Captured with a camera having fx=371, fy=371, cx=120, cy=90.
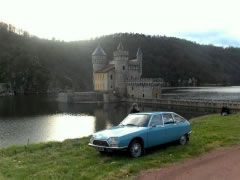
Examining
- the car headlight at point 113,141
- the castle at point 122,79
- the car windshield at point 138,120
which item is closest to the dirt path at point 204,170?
the car headlight at point 113,141

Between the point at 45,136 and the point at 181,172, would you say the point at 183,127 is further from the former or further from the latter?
the point at 45,136

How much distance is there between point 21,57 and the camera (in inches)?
7096

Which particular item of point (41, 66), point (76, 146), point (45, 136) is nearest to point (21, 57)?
point (41, 66)

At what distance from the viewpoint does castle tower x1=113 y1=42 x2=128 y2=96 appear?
108125 mm

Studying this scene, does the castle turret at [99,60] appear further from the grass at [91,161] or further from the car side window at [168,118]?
the car side window at [168,118]

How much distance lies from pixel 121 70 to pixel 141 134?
9755 cm

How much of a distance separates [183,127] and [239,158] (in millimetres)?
2896

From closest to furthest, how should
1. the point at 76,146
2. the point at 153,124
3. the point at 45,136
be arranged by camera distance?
1. the point at 153,124
2. the point at 76,146
3. the point at 45,136

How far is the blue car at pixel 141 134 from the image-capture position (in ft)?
38.0

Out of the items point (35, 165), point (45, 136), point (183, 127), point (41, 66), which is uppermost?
point (41, 66)

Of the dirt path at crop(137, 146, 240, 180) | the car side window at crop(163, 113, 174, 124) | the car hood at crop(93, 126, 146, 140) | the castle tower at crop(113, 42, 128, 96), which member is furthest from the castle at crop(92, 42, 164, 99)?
the dirt path at crop(137, 146, 240, 180)

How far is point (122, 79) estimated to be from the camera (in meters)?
109

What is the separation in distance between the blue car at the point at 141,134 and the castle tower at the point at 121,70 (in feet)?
307

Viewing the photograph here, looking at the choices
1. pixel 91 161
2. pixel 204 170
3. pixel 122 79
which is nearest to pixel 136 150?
pixel 91 161
